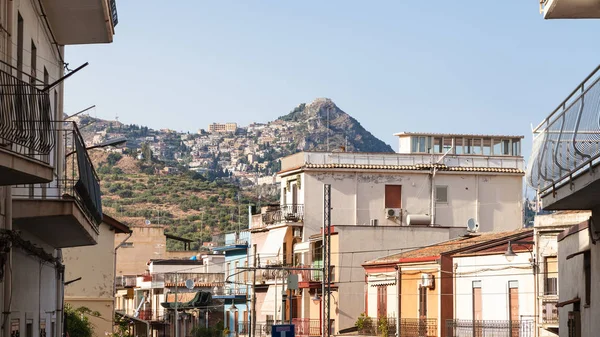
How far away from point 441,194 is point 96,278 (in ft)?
86.9

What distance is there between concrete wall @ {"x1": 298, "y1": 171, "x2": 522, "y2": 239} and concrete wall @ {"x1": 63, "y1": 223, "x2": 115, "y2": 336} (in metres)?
21.8

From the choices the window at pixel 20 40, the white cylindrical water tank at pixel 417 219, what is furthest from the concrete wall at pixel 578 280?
the white cylindrical water tank at pixel 417 219

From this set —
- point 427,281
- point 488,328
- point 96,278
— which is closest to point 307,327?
point 427,281

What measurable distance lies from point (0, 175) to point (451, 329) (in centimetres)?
3474

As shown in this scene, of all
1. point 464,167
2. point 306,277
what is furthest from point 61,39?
point 464,167

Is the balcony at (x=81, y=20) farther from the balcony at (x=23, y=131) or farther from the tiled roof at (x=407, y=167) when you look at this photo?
the tiled roof at (x=407, y=167)

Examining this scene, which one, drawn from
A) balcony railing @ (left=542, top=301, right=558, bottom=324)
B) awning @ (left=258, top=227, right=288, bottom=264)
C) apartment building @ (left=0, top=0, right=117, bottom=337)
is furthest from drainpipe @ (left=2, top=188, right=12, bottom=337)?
awning @ (left=258, top=227, right=288, bottom=264)

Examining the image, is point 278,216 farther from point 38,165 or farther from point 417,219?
point 38,165

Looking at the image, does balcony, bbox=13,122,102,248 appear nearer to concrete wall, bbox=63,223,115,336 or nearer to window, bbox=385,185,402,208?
concrete wall, bbox=63,223,115,336

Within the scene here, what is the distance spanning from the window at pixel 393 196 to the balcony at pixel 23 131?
53307 mm

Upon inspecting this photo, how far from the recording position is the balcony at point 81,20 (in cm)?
1906

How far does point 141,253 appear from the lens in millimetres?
100062

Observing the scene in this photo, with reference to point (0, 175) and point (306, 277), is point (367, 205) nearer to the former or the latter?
point (306, 277)

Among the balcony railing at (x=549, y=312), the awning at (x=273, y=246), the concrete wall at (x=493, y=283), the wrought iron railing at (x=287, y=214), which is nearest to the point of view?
the balcony railing at (x=549, y=312)
